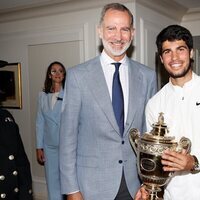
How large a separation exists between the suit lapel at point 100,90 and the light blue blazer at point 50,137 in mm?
1642

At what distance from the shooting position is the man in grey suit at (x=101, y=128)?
6.01 feet

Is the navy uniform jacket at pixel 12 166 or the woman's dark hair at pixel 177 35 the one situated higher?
the woman's dark hair at pixel 177 35

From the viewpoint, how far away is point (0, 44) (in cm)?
461

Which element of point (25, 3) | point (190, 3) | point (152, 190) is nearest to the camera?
point (152, 190)

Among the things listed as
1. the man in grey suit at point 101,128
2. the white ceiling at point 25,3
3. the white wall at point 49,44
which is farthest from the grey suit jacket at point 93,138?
the white ceiling at point 25,3

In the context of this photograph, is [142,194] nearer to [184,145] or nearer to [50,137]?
[184,145]

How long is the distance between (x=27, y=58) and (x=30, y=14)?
59cm

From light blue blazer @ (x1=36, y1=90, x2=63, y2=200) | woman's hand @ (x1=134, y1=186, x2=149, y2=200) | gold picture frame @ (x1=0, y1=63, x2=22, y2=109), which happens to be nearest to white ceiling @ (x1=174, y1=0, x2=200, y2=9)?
light blue blazer @ (x1=36, y1=90, x2=63, y2=200)

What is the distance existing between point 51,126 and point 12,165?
1.88 meters

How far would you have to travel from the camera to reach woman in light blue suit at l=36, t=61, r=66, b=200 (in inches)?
137

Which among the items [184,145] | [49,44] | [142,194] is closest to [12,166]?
[142,194]

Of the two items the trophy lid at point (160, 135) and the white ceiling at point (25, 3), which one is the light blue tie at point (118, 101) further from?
the white ceiling at point (25, 3)

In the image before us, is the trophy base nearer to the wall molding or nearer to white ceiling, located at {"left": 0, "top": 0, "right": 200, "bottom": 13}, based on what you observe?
the wall molding

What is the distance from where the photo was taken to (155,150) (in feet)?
5.32
